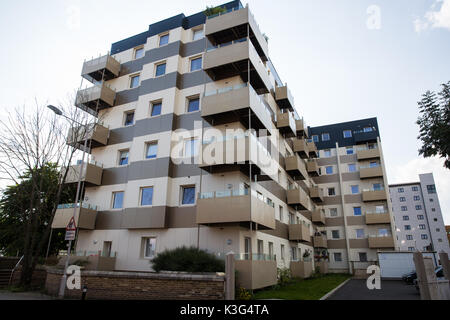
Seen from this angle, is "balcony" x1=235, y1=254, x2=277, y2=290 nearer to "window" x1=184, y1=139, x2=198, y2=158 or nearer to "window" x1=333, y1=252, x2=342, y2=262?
"window" x1=184, y1=139, x2=198, y2=158

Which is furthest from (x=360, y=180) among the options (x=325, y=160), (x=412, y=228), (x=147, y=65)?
(x=412, y=228)

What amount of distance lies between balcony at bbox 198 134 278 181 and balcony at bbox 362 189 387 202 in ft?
84.9

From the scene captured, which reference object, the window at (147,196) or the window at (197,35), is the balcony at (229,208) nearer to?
the window at (147,196)

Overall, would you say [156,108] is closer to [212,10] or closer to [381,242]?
[212,10]

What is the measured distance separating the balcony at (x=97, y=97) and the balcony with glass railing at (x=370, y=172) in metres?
32.6

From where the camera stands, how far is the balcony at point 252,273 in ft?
50.4

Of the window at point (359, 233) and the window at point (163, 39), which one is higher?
the window at point (163, 39)

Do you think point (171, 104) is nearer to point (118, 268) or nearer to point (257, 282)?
point (118, 268)

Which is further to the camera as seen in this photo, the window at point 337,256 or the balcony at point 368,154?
the balcony at point 368,154

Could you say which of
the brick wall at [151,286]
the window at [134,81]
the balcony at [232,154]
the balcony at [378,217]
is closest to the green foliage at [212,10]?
the window at [134,81]

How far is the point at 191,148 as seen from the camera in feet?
67.7

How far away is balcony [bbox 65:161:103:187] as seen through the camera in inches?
866

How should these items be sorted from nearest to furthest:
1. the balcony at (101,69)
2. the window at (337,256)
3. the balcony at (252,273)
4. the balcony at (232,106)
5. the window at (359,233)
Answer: the balcony at (252,273) < the balcony at (232,106) < the balcony at (101,69) < the window at (359,233) < the window at (337,256)

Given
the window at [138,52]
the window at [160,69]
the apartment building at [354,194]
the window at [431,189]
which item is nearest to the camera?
the window at [160,69]
